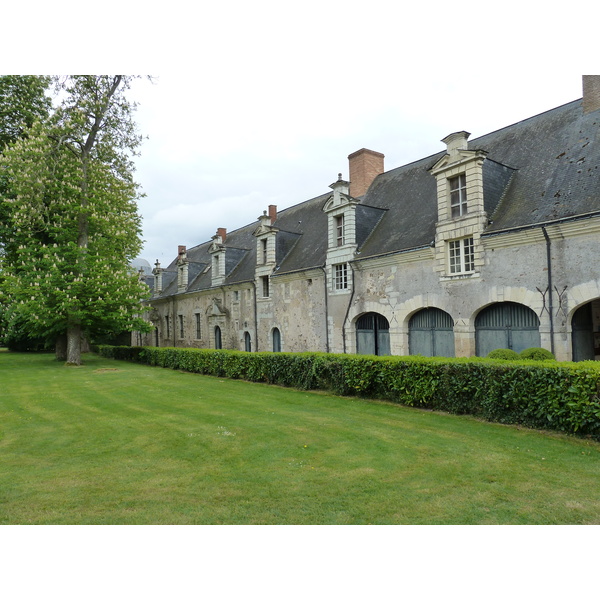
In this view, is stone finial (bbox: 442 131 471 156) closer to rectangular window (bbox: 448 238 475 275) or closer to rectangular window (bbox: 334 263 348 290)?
rectangular window (bbox: 448 238 475 275)

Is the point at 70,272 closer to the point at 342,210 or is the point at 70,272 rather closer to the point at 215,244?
the point at 215,244

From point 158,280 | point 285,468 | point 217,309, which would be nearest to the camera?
point 285,468

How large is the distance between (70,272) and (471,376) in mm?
17127

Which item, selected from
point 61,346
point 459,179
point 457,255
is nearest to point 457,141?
point 459,179

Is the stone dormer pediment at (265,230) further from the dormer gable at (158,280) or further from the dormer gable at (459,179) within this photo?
the dormer gable at (158,280)

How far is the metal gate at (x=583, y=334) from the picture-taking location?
10.9m

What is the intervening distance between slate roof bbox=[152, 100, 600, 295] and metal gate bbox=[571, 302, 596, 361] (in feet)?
8.34

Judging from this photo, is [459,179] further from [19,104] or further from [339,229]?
[19,104]

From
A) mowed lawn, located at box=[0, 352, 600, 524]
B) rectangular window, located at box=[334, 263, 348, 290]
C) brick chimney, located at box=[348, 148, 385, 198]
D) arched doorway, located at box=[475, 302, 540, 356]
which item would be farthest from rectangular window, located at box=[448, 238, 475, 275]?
brick chimney, located at box=[348, 148, 385, 198]

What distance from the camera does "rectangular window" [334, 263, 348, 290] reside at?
17344 millimetres

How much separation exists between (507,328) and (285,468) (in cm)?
915

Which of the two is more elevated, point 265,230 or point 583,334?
point 265,230

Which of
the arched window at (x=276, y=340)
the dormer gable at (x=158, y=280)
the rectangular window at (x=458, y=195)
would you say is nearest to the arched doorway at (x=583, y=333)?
the rectangular window at (x=458, y=195)

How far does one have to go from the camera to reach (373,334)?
16.4m
